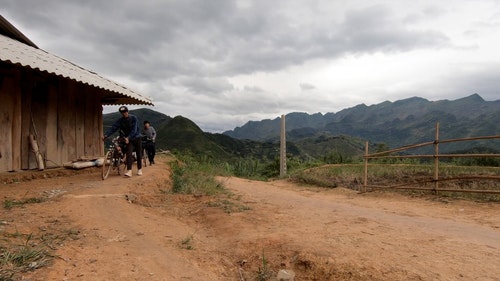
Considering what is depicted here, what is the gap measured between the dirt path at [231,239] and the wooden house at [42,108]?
55.5 inches

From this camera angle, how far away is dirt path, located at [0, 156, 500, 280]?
3.29 metres

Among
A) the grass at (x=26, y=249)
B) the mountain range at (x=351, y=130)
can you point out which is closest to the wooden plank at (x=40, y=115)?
the grass at (x=26, y=249)

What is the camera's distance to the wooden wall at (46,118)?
Result: 7242 mm

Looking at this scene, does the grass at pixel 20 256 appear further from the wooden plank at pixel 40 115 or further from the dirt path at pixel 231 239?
the wooden plank at pixel 40 115

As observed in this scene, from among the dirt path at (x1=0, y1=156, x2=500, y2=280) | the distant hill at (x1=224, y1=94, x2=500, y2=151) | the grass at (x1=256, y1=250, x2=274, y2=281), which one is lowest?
the grass at (x1=256, y1=250, x2=274, y2=281)

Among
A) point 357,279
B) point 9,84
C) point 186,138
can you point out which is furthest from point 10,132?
point 186,138

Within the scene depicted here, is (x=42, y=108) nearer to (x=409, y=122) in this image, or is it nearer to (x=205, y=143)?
(x=205, y=143)

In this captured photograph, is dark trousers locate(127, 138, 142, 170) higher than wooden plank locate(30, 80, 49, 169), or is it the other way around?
wooden plank locate(30, 80, 49, 169)

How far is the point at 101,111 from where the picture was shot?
10648 millimetres

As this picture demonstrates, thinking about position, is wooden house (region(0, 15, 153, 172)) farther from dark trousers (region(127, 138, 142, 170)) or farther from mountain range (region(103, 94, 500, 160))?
mountain range (region(103, 94, 500, 160))

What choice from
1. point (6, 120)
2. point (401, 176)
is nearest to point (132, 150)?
point (6, 120)

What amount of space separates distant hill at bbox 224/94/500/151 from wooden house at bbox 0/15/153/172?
72295mm

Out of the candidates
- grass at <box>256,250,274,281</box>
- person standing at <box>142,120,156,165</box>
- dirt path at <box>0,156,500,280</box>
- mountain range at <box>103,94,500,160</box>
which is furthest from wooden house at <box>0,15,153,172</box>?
mountain range at <box>103,94,500,160</box>

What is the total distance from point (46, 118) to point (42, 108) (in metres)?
0.25
